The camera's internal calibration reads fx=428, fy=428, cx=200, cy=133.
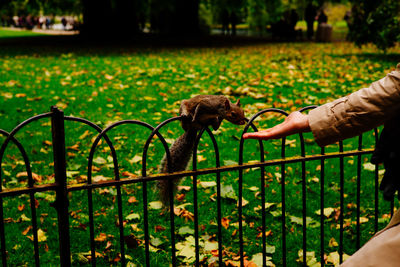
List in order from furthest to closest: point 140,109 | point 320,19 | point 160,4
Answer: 1. point 320,19
2. point 160,4
3. point 140,109

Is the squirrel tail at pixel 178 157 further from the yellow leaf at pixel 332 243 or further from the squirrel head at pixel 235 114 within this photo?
the yellow leaf at pixel 332 243

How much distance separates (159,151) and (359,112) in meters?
3.14

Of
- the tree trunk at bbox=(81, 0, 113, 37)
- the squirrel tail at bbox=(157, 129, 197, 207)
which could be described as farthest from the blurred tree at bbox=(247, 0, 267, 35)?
the squirrel tail at bbox=(157, 129, 197, 207)

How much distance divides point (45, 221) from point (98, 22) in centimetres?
1717

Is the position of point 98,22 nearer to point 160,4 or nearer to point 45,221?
point 160,4

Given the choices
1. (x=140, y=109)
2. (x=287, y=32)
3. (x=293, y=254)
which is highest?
(x=287, y=32)

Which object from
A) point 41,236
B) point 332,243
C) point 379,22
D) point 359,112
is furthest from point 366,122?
point 379,22

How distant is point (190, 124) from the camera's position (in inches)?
88.4

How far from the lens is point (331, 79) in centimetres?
777

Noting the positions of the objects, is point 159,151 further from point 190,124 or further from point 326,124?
point 326,124

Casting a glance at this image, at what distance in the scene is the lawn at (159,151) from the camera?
2.89 metres

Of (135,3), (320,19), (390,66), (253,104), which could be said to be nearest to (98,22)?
(135,3)

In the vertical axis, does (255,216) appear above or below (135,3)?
below

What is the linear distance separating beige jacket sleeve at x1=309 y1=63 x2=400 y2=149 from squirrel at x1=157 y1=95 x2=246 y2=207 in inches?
31.8
